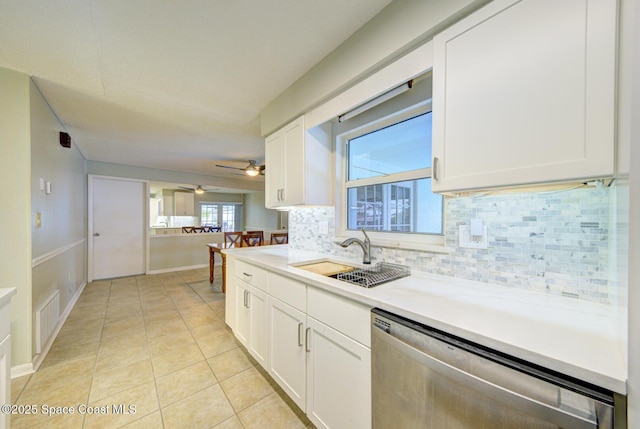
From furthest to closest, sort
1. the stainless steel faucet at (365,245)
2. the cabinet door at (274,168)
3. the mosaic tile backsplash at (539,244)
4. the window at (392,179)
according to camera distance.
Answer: the cabinet door at (274,168) < the stainless steel faucet at (365,245) < the window at (392,179) < the mosaic tile backsplash at (539,244)

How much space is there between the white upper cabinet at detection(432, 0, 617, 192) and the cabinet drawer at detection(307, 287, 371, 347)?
0.67 meters

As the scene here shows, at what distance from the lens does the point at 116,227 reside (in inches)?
187

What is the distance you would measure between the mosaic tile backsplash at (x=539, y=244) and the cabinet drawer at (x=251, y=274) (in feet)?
3.72

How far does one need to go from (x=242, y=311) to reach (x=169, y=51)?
80.7 inches

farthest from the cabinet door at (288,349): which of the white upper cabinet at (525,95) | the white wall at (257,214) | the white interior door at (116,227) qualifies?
the white wall at (257,214)

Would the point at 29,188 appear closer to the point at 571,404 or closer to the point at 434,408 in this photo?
the point at 434,408

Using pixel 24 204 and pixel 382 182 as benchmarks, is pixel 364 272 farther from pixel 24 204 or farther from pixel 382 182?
pixel 24 204

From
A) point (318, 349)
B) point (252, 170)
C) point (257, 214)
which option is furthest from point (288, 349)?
point (257, 214)

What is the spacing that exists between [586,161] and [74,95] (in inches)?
139

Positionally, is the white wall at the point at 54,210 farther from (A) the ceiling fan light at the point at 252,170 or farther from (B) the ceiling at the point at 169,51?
(A) the ceiling fan light at the point at 252,170

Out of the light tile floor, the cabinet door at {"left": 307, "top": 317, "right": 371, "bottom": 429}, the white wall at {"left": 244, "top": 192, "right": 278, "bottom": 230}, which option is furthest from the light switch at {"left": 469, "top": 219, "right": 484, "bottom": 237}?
the white wall at {"left": 244, "top": 192, "right": 278, "bottom": 230}

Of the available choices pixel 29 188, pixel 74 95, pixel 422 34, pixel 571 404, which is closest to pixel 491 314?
pixel 571 404

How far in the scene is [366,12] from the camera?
1283 mm

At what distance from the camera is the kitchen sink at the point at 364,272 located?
1.25 m
